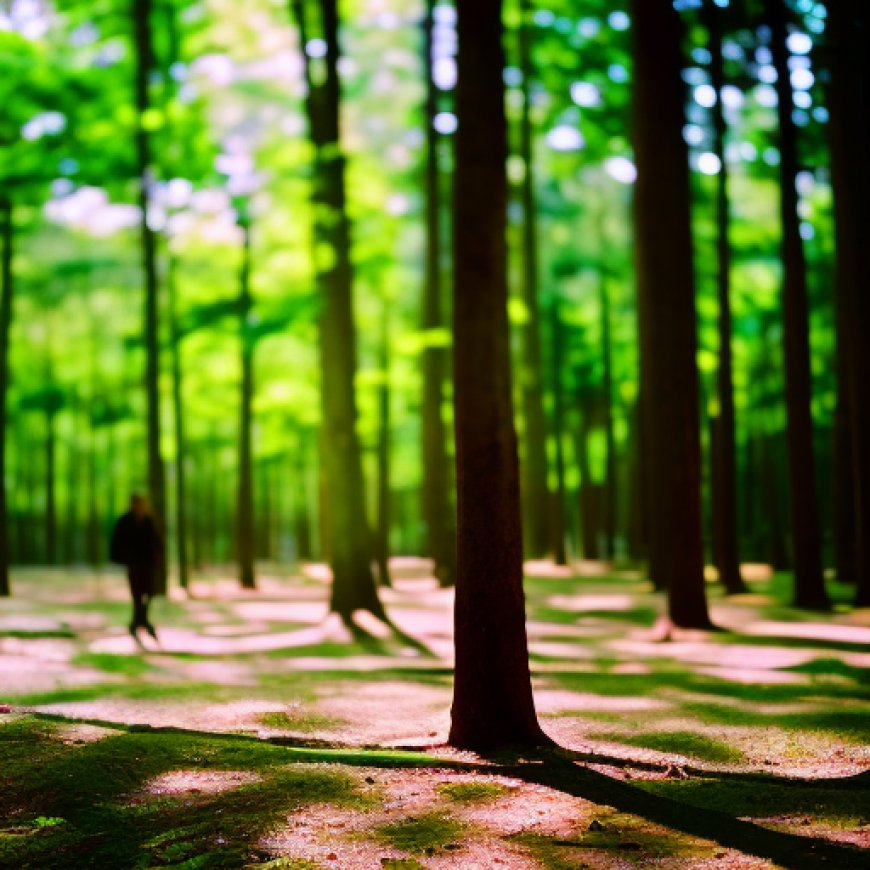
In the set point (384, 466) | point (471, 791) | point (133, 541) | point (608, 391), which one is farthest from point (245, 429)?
point (471, 791)

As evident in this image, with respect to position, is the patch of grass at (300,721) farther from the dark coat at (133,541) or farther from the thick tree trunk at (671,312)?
the thick tree trunk at (671,312)

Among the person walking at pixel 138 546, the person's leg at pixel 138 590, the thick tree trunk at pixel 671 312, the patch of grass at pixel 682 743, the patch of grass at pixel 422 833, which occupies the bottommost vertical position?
the patch of grass at pixel 682 743

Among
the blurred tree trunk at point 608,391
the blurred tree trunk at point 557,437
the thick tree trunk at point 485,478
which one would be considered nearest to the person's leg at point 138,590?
the thick tree trunk at point 485,478

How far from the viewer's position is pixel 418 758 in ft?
23.4

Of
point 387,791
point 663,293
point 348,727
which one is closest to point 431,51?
point 663,293

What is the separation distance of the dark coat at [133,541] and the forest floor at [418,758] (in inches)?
46.4

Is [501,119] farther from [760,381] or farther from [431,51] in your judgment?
[760,381]

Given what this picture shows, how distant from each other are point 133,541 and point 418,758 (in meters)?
8.37

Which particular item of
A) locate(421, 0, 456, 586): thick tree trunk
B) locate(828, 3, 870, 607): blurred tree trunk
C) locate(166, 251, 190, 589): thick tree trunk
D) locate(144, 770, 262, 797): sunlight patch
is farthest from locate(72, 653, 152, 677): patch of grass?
locate(828, 3, 870, 607): blurred tree trunk

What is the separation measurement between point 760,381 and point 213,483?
2489 cm

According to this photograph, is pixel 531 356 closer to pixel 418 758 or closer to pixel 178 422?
pixel 178 422

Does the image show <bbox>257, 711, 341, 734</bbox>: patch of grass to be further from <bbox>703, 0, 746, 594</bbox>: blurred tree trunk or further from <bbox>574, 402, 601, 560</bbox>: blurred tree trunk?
<bbox>574, 402, 601, 560</bbox>: blurred tree trunk

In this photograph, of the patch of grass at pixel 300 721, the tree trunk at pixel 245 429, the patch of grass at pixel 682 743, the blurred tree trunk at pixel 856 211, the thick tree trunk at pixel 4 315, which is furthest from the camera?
the thick tree trunk at pixel 4 315

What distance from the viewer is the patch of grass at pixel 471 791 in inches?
243
